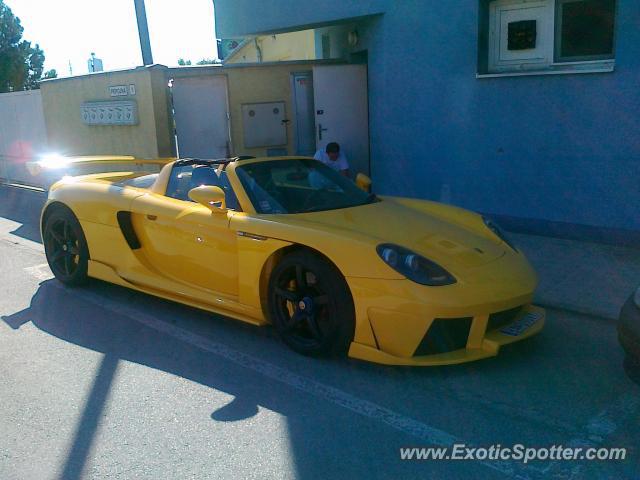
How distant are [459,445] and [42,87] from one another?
13.8 metres

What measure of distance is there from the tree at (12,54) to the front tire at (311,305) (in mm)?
28921

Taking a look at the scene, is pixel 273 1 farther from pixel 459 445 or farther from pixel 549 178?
pixel 459 445

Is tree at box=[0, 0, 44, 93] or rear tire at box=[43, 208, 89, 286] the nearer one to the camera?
Result: rear tire at box=[43, 208, 89, 286]

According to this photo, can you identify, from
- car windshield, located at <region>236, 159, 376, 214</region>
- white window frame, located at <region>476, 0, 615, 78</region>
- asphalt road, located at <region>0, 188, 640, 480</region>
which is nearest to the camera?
asphalt road, located at <region>0, 188, 640, 480</region>

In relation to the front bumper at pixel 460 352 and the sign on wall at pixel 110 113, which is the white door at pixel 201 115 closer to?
the sign on wall at pixel 110 113

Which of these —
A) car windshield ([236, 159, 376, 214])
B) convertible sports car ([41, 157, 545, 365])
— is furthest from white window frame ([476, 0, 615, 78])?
car windshield ([236, 159, 376, 214])

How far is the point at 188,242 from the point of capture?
4.98 m

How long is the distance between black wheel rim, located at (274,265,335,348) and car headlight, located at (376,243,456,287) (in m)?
0.46

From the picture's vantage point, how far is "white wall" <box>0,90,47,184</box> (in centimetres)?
1515

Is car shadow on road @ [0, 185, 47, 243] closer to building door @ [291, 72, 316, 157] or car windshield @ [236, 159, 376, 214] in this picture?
building door @ [291, 72, 316, 157]

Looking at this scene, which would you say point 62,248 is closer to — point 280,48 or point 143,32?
point 143,32

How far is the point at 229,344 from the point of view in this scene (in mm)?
4707

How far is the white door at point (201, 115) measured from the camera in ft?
36.0

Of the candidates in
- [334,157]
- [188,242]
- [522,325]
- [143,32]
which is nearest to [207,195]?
[188,242]
